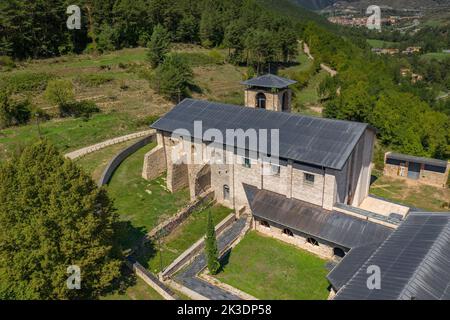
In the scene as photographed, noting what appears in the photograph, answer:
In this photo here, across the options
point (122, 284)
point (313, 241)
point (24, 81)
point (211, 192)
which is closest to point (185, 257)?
point (122, 284)

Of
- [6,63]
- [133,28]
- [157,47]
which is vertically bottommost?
[6,63]

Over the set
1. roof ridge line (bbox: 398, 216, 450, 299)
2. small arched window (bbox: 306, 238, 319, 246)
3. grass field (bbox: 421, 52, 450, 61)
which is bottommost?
grass field (bbox: 421, 52, 450, 61)

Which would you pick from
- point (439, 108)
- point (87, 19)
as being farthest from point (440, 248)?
point (87, 19)

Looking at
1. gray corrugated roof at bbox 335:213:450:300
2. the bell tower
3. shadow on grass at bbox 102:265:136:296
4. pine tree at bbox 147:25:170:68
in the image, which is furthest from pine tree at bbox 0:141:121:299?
pine tree at bbox 147:25:170:68

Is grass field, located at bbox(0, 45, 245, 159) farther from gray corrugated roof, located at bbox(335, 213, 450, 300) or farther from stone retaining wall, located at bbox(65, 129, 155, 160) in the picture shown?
gray corrugated roof, located at bbox(335, 213, 450, 300)

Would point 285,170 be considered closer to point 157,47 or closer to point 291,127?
point 291,127
